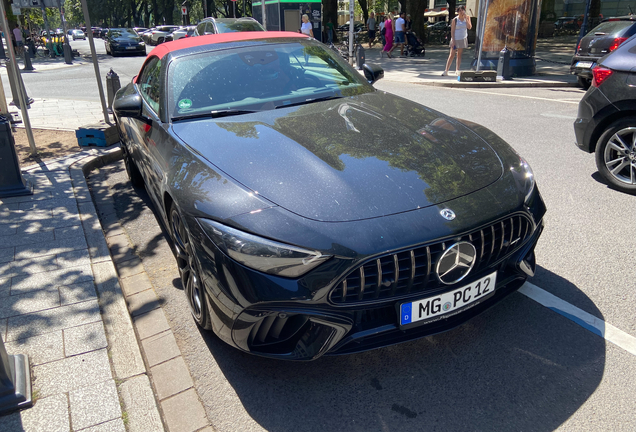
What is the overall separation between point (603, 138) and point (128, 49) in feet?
92.8

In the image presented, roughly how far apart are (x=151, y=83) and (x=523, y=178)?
3080mm

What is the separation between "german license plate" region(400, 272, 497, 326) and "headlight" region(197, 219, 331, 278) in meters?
0.48

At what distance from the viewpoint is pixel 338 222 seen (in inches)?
90.3

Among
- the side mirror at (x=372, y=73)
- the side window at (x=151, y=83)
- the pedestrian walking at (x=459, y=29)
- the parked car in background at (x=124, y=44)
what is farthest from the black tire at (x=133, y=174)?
the parked car in background at (x=124, y=44)

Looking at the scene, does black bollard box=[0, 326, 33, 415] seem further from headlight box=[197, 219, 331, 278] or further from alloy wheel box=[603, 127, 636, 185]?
alloy wheel box=[603, 127, 636, 185]

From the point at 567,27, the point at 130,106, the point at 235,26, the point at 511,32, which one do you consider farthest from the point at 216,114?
the point at 567,27

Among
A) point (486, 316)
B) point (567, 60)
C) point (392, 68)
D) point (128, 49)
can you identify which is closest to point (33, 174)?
point (486, 316)

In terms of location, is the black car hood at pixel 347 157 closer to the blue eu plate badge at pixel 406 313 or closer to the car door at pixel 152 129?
the car door at pixel 152 129

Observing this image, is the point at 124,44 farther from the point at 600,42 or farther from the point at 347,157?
the point at 347,157

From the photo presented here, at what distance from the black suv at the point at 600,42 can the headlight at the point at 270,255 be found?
441 inches

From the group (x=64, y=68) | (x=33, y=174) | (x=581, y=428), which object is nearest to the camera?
(x=581, y=428)

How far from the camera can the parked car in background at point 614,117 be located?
4750 mm

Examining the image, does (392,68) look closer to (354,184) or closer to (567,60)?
(567,60)

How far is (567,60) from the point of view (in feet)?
59.6
